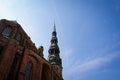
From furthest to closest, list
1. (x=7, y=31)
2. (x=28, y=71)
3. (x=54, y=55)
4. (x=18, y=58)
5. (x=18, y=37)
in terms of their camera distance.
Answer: (x=54, y=55) < (x=18, y=37) < (x=7, y=31) < (x=28, y=71) < (x=18, y=58)

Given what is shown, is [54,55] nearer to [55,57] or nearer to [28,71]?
[55,57]

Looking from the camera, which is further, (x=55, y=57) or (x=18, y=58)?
(x=55, y=57)

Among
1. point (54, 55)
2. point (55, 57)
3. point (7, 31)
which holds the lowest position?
point (7, 31)

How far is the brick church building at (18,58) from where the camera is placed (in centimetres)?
1591

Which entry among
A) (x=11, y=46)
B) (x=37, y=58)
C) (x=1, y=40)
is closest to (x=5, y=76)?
(x=11, y=46)

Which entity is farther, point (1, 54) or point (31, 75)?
point (31, 75)

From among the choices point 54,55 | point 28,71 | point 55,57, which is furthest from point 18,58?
point 54,55

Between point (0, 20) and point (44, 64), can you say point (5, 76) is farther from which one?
point (0, 20)

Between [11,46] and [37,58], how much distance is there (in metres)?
4.80

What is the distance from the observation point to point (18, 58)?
60.3ft

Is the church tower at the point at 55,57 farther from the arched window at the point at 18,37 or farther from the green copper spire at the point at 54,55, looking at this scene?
the arched window at the point at 18,37

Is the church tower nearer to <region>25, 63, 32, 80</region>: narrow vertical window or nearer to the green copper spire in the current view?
the green copper spire

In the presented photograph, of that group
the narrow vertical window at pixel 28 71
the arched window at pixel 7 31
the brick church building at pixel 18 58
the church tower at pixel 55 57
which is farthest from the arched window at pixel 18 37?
the church tower at pixel 55 57

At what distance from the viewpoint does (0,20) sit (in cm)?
2228
